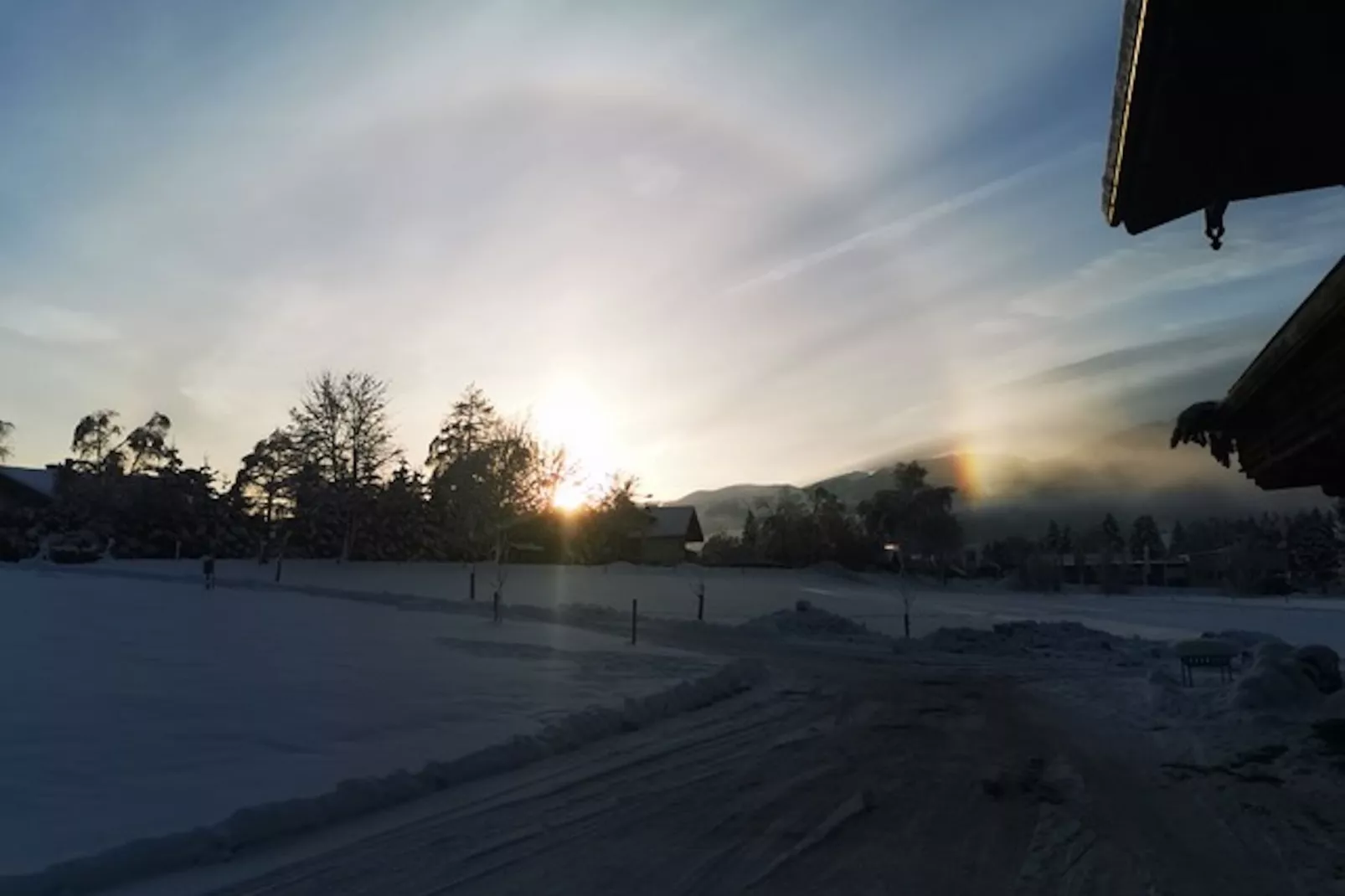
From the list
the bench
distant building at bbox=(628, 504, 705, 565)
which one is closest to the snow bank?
the bench

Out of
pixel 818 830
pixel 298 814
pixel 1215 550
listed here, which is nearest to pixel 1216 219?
pixel 818 830

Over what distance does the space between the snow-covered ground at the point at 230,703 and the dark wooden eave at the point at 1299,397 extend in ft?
24.0

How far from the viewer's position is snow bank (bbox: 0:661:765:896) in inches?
199

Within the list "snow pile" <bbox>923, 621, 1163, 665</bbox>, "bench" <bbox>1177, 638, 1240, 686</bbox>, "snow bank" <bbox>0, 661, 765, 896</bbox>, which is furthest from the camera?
"snow pile" <bbox>923, 621, 1163, 665</bbox>

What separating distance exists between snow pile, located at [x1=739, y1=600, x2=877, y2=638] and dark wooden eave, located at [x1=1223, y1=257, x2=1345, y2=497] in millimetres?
21030

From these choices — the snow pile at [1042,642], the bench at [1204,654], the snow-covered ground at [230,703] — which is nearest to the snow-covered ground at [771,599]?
the snow pile at [1042,642]

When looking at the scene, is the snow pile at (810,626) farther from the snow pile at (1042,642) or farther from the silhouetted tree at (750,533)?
the silhouetted tree at (750,533)

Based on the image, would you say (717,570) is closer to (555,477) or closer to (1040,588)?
(555,477)

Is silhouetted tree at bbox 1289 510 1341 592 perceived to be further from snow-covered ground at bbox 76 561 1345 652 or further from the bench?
the bench

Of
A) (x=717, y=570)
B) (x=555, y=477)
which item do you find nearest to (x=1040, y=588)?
(x=717, y=570)

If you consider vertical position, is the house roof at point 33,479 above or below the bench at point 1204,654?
above

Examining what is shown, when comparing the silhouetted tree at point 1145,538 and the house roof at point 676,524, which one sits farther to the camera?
the silhouetted tree at point 1145,538

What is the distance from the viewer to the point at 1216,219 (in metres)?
5.06

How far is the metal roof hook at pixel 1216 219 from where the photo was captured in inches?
197
